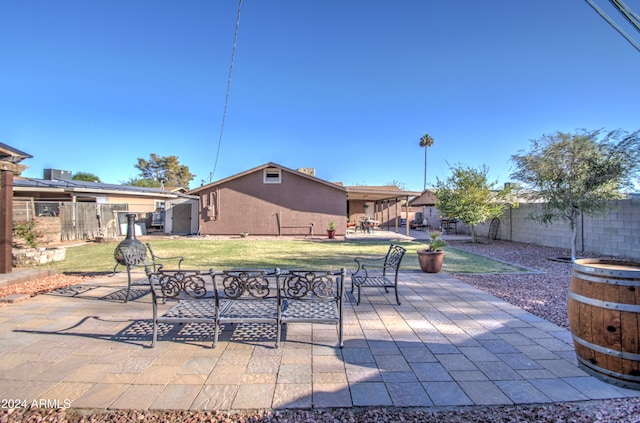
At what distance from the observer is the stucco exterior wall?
54.0 feet

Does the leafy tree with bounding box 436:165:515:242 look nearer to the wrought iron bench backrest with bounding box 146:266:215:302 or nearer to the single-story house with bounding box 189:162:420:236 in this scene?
the single-story house with bounding box 189:162:420:236

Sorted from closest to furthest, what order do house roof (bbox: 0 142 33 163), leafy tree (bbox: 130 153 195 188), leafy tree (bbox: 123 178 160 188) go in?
house roof (bbox: 0 142 33 163) < leafy tree (bbox: 123 178 160 188) < leafy tree (bbox: 130 153 195 188)

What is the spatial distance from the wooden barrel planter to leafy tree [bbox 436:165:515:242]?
1112 centimetres

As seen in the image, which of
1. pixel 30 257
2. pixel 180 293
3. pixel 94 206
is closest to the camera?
pixel 180 293

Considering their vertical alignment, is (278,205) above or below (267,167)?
below

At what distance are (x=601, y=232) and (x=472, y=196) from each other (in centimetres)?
434

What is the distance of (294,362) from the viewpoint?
2.58 m

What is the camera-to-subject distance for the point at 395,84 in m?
14.5

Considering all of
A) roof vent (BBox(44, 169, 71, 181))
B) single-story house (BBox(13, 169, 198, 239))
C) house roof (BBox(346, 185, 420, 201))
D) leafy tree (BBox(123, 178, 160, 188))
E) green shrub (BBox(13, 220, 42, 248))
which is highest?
leafy tree (BBox(123, 178, 160, 188))

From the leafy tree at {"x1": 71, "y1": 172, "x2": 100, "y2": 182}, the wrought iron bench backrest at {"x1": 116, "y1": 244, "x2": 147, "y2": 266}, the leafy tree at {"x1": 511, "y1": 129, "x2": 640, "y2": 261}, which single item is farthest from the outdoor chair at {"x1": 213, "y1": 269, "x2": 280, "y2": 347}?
the leafy tree at {"x1": 71, "y1": 172, "x2": 100, "y2": 182}

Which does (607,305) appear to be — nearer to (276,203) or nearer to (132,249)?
(132,249)

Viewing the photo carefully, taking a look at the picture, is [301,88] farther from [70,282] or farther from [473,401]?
[473,401]

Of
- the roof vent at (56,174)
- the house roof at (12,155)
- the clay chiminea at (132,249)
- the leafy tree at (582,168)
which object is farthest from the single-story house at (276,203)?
the roof vent at (56,174)

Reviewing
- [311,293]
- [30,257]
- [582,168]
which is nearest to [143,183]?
[30,257]
